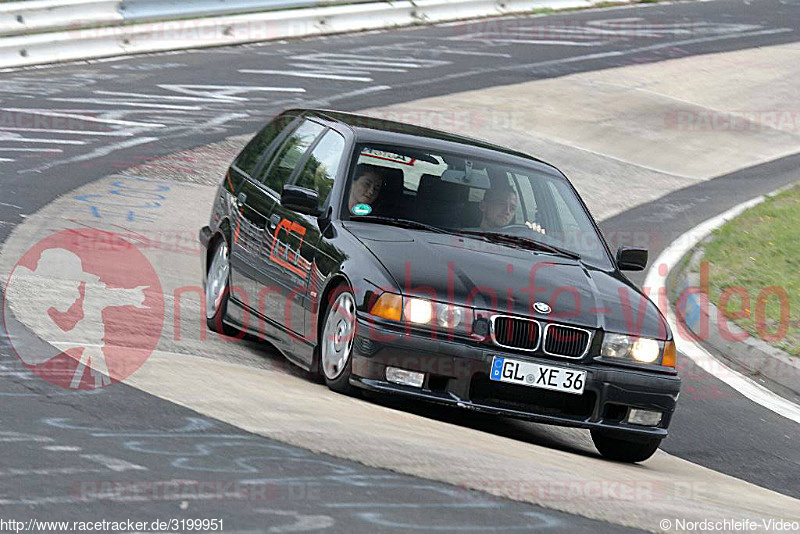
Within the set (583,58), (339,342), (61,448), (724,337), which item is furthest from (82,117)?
(61,448)

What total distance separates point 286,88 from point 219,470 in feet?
53.8

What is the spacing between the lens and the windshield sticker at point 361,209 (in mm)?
8086

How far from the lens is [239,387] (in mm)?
6895

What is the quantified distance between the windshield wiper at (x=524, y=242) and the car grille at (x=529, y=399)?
116 cm

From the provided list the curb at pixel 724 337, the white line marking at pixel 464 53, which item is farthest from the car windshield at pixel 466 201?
the white line marking at pixel 464 53

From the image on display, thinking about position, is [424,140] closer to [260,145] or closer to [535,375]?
[260,145]

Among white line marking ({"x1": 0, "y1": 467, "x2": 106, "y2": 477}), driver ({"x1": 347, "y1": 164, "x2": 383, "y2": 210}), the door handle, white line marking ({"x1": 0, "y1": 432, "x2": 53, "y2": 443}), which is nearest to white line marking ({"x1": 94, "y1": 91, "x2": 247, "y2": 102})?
the door handle

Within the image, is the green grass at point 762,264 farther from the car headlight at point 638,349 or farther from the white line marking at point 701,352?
the car headlight at point 638,349

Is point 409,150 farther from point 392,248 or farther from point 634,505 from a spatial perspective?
point 634,505

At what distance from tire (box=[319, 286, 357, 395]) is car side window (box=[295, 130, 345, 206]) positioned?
3.19 feet

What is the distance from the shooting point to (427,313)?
23.3 ft

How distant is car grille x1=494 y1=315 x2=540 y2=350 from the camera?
7.09 m

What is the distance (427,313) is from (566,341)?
2.35 feet

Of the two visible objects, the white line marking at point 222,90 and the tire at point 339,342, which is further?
the white line marking at point 222,90
